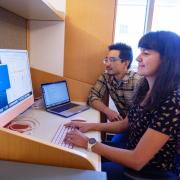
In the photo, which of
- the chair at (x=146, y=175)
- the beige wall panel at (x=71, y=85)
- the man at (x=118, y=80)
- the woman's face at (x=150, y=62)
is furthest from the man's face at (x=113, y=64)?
the chair at (x=146, y=175)

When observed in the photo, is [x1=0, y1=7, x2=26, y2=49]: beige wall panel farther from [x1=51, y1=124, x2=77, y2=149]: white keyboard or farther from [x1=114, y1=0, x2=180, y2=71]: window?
[x1=114, y1=0, x2=180, y2=71]: window

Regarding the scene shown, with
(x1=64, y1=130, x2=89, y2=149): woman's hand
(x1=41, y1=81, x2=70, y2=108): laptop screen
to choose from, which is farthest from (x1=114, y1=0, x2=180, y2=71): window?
(x1=64, y1=130, x2=89, y2=149): woman's hand

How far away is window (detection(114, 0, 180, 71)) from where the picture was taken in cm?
182

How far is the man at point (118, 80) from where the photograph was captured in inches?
54.6

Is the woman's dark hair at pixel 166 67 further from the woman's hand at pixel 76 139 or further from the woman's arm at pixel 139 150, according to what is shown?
the woman's hand at pixel 76 139

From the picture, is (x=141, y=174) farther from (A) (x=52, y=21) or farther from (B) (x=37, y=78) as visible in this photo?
(A) (x=52, y=21)

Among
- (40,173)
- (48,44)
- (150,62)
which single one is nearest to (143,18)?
(48,44)

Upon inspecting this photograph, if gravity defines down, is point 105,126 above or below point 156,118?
below

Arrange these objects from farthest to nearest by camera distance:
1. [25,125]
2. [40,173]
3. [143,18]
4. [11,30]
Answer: [143,18]
[11,30]
[25,125]
[40,173]

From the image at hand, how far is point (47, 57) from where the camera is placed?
1479 mm

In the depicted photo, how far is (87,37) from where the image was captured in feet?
4.67

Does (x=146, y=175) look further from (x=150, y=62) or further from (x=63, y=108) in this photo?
(x=63, y=108)

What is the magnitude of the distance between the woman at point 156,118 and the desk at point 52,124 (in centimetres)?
5

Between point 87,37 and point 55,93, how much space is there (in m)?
0.57
